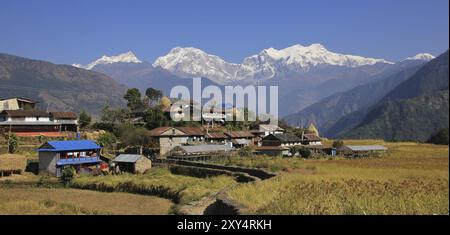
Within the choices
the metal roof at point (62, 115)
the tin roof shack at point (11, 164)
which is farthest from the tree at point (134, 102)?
the tin roof shack at point (11, 164)

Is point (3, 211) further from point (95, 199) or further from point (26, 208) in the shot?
point (95, 199)

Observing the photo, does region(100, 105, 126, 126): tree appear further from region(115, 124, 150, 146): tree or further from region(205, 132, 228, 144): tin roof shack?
region(205, 132, 228, 144): tin roof shack

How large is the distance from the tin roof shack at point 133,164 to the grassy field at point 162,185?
2.87 metres

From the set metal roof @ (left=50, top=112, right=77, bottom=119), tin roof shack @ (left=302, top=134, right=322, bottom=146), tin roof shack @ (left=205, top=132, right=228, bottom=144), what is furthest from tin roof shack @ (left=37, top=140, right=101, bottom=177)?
tin roof shack @ (left=302, top=134, right=322, bottom=146)

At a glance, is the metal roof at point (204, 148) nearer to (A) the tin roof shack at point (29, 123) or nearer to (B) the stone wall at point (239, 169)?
(B) the stone wall at point (239, 169)

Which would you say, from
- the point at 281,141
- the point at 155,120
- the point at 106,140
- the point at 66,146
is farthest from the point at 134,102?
the point at 66,146

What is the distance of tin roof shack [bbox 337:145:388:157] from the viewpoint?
53247 millimetres

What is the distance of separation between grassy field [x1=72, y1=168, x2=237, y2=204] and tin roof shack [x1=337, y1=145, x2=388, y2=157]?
25.5 metres
